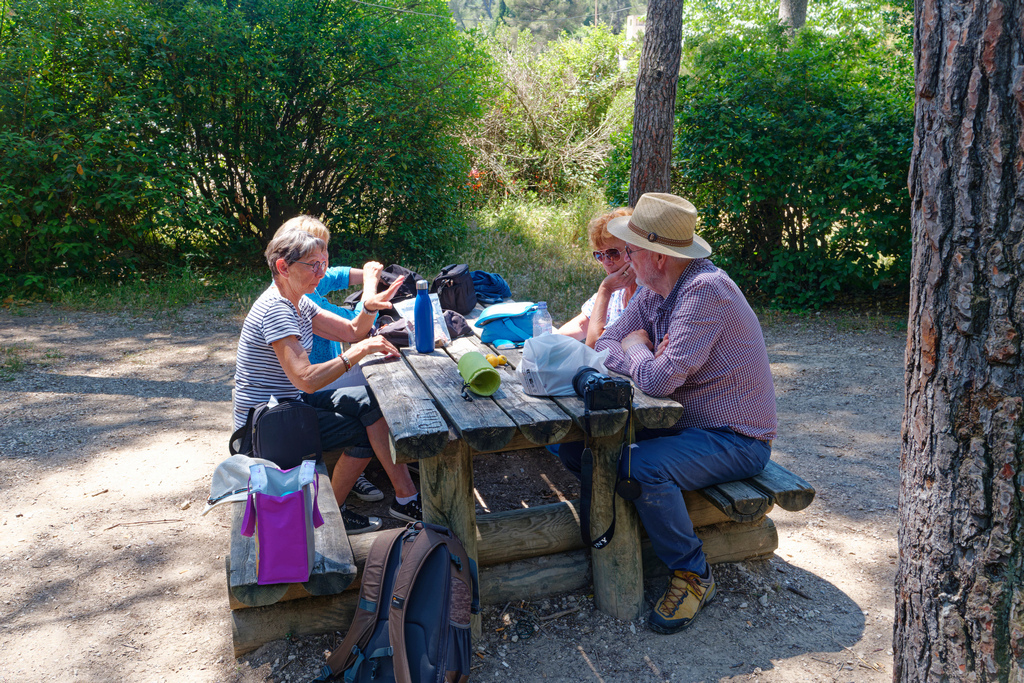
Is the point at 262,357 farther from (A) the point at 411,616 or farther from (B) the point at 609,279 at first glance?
(B) the point at 609,279

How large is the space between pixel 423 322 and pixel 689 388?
125cm

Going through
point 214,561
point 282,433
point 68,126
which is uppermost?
point 68,126

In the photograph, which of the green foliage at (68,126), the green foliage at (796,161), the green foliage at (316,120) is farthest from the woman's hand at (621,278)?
the green foliage at (68,126)

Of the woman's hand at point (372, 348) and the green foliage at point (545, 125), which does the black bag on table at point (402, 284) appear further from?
the green foliage at point (545, 125)

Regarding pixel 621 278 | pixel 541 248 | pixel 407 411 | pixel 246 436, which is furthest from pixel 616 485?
pixel 541 248

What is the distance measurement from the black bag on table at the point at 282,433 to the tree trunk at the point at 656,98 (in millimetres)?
4504

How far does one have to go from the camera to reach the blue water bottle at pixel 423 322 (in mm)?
3391

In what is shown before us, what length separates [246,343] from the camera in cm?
318

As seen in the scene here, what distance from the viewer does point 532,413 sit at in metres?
2.47

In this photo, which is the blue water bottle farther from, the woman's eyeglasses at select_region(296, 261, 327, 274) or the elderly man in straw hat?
the elderly man in straw hat

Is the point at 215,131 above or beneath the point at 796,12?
beneath

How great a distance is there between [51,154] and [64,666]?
668cm

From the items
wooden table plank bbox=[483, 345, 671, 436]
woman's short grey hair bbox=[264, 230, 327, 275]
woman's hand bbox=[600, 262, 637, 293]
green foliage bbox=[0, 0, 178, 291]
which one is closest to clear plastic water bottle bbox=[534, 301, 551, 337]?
woman's hand bbox=[600, 262, 637, 293]

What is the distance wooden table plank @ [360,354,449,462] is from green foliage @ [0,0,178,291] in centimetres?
583
